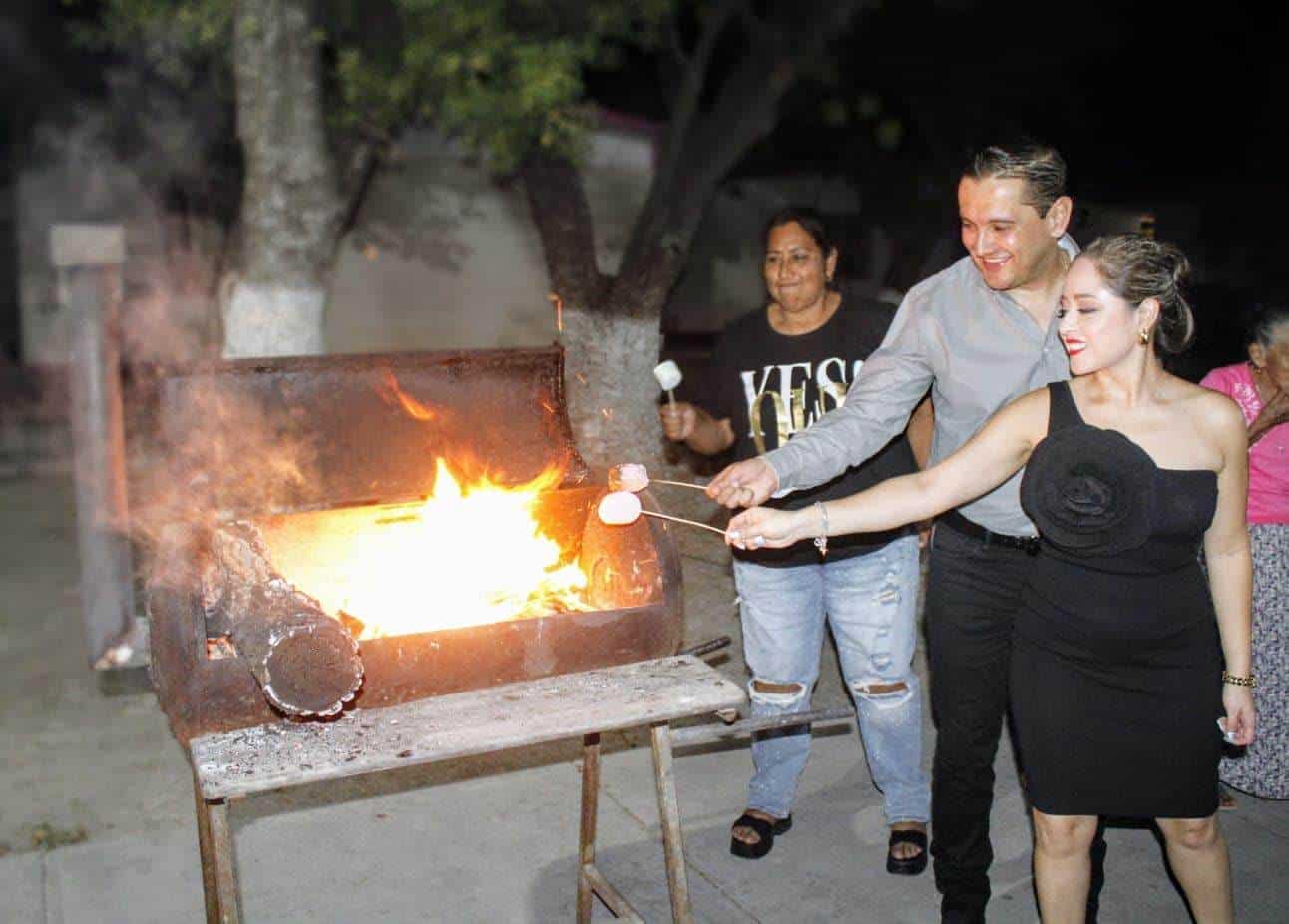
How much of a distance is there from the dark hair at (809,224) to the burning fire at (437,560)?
1.16 meters

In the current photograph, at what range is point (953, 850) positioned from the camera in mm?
3662

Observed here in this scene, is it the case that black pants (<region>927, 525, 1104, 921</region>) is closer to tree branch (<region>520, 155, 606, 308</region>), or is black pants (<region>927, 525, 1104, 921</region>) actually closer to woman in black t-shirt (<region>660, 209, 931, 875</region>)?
woman in black t-shirt (<region>660, 209, 931, 875</region>)

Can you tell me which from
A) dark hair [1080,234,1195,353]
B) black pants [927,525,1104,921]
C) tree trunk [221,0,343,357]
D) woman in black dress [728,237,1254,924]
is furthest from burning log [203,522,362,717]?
tree trunk [221,0,343,357]

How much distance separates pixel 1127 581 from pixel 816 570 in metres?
1.30

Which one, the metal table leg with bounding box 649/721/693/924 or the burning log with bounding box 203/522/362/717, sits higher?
the burning log with bounding box 203/522/362/717

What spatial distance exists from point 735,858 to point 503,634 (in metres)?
1.49

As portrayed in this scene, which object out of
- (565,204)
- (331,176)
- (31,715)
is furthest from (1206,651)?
(331,176)

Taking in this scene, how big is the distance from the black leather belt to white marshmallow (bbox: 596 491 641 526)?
36.2 inches

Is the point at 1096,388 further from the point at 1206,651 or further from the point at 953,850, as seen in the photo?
the point at 953,850

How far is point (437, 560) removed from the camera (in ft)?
13.1

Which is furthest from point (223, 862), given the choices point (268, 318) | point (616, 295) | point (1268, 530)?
point (268, 318)

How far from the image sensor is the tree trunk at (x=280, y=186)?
371 inches

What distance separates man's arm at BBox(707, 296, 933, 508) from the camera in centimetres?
344

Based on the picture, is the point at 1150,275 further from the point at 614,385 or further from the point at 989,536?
the point at 614,385
